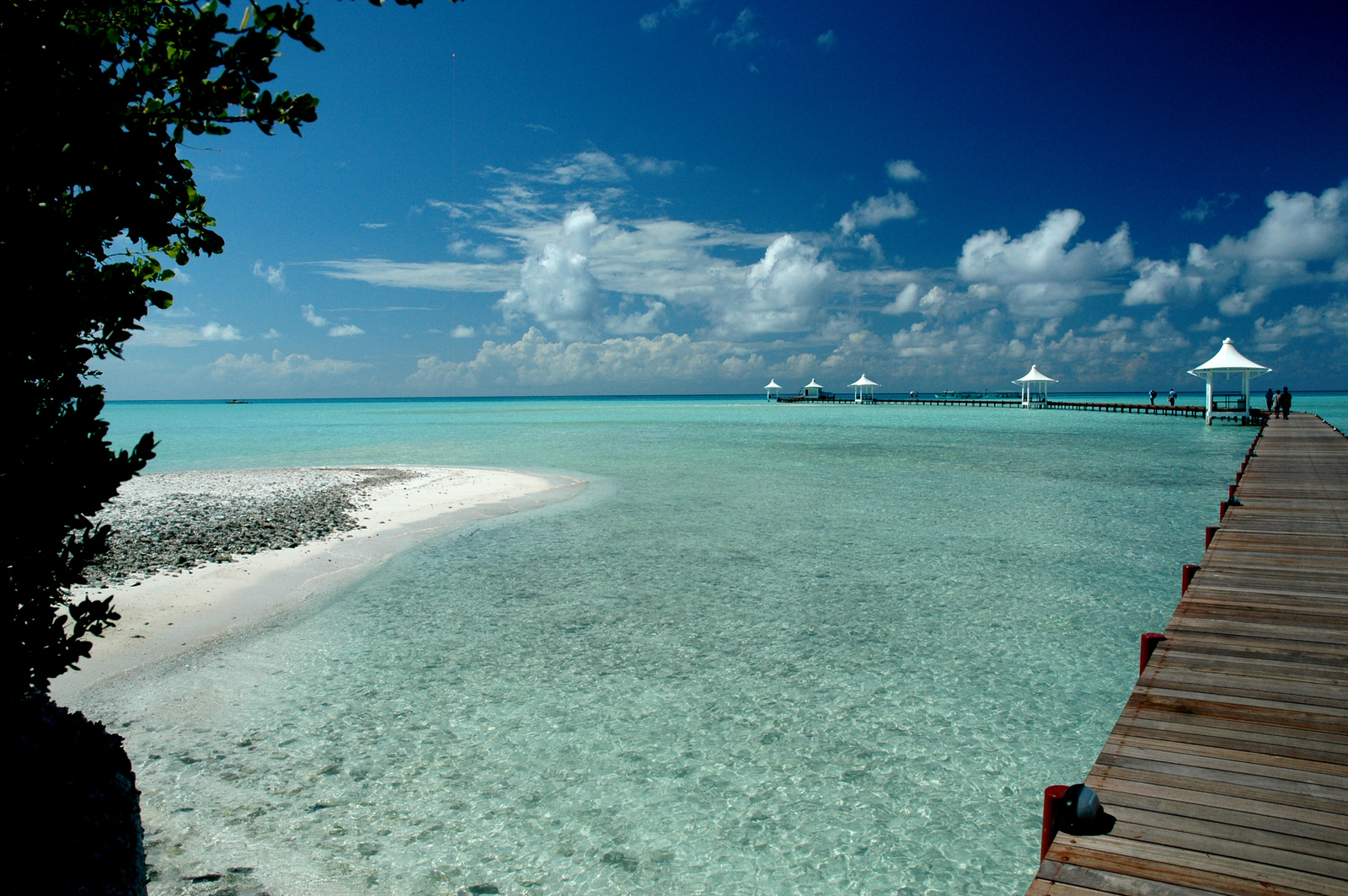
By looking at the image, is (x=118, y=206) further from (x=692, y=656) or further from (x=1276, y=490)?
(x=1276, y=490)

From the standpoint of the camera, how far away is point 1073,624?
8.05 metres

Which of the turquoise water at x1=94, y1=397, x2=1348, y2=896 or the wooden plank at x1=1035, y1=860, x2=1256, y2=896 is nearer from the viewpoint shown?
the wooden plank at x1=1035, y1=860, x2=1256, y2=896

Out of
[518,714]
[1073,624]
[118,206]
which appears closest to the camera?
[118,206]

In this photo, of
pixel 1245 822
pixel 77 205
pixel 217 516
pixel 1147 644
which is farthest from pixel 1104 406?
pixel 77 205

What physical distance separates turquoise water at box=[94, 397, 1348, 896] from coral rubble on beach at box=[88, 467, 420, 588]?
2.94m

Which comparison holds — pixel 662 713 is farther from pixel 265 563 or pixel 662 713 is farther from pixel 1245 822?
pixel 265 563

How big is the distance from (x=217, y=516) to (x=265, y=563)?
188 inches

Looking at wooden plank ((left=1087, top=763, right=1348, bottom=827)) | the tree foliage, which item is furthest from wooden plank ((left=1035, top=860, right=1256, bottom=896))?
the tree foliage

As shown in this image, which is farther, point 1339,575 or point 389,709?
point 1339,575

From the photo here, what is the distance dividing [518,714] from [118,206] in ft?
15.8

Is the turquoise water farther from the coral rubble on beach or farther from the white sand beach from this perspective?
the coral rubble on beach

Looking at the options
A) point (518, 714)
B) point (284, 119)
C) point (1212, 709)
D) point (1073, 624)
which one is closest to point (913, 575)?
point (1073, 624)

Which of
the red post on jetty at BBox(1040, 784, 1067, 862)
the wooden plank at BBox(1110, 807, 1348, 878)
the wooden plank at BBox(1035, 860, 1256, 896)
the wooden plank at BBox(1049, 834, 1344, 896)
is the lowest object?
the wooden plank at BBox(1035, 860, 1256, 896)

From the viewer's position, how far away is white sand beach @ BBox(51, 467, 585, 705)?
24.6ft
